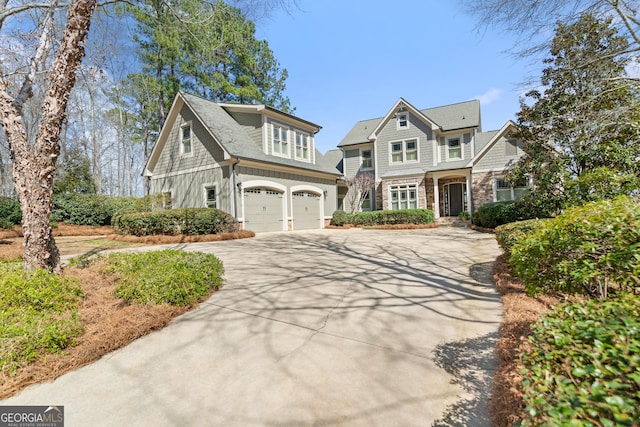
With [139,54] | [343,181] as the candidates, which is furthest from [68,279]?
[139,54]

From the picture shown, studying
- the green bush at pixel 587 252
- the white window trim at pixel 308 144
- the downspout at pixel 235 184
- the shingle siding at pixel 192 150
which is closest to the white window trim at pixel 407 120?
the white window trim at pixel 308 144

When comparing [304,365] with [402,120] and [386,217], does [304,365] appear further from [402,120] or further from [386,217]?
[402,120]

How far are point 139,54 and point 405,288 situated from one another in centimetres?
2642

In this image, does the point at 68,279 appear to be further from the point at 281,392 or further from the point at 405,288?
the point at 405,288

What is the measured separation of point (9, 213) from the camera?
13.5 m

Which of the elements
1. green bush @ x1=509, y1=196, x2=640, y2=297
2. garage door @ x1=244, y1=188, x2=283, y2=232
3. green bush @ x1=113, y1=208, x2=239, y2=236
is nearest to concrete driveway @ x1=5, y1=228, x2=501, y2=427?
green bush @ x1=509, y1=196, x2=640, y2=297

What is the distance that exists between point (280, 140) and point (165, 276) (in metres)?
13.6

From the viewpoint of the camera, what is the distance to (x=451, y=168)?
18609 mm

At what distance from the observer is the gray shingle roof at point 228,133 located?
1360 centimetres

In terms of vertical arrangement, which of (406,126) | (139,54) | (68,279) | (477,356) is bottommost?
(477,356)

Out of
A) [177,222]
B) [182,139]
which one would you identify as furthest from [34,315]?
[182,139]

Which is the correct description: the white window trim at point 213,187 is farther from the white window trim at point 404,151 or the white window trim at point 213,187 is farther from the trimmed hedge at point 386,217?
the white window trim at point 404,151

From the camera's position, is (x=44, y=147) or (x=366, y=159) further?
(x=366, y=159)

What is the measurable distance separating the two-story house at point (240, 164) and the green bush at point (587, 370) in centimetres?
1303
